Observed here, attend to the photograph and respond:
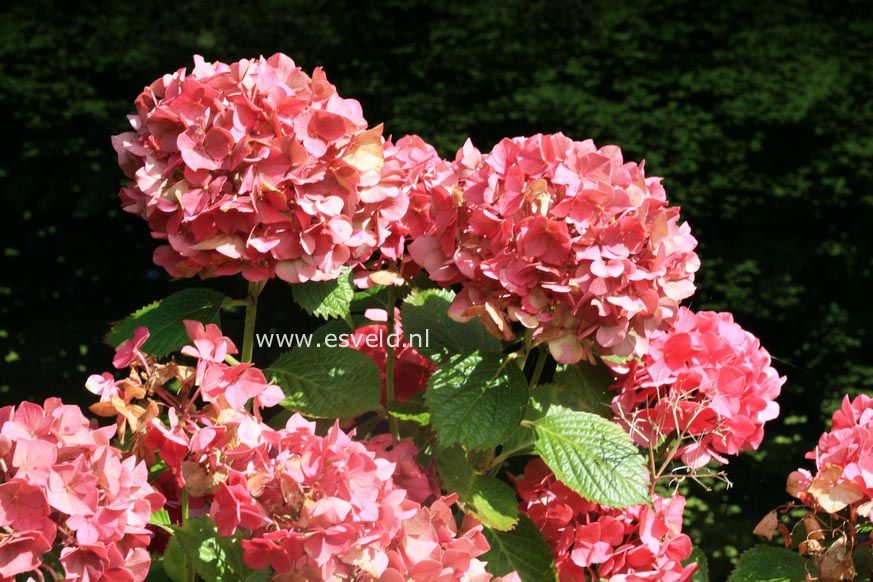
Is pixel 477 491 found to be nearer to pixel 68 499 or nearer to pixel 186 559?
pixel 186 559

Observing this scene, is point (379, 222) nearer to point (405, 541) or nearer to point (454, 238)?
point (454, 238)

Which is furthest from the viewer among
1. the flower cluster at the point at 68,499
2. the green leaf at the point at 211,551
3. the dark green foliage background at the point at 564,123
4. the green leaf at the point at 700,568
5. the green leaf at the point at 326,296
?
the dark green foliage background at the point at 564,123

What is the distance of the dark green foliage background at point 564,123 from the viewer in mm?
2314

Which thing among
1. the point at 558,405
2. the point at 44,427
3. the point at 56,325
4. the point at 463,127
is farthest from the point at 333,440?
the point at 463,127

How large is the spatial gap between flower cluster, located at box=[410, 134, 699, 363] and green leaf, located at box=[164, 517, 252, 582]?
0.78 feet

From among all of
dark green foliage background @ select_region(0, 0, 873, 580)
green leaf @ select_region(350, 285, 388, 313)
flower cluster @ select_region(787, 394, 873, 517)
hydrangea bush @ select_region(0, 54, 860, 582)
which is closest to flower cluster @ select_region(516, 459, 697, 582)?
hydrangea bush @ select_region(0, 54, 860, 582)

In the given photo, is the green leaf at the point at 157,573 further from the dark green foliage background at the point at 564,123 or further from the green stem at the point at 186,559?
the dark green foliage background at the point at 564,123

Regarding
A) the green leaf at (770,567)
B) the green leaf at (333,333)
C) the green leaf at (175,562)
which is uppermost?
the green leaf at (333,333)

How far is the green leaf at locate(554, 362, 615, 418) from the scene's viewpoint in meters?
1.02

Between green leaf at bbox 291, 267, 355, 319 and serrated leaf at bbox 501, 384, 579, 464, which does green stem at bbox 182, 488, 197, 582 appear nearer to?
green leaf at bbox 291, 267, 355, 319

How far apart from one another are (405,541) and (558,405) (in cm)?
25

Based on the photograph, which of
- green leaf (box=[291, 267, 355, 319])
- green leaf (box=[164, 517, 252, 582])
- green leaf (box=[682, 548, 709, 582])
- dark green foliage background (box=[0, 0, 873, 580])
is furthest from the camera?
dark green foliage background (box=[0, 0, 873, 580])

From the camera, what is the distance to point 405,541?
79cm

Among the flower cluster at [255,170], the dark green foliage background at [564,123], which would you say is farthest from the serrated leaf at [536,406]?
the dark green foliage background at [564,123]
